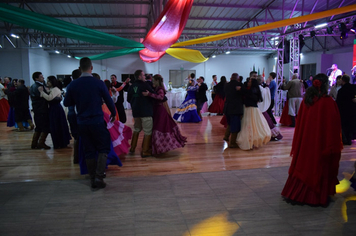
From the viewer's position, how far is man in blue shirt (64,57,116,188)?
2881 millimetres

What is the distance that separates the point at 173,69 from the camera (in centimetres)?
1852

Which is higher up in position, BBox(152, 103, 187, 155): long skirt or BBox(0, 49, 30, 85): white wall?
BBox(0, 49, 30, 85): white wall

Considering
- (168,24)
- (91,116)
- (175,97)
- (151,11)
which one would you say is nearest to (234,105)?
(168,24)

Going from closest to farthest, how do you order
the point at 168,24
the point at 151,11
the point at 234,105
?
the point at 234,105 → the point at 168,24 → the point at 151,11

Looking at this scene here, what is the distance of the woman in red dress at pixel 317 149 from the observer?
2.42 metres

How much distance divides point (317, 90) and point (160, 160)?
2.53 meters

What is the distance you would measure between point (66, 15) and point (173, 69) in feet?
31.1

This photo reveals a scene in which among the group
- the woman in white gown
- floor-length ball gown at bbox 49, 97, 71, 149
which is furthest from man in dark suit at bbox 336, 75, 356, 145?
floor-length ball gown at bbox 49, 97, 71, 149

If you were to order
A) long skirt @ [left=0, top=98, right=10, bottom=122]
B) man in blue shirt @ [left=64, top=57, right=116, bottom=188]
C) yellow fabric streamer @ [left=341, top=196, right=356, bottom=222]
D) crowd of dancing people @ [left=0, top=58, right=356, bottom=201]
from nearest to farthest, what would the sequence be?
yellow fabric streamer @ [left=341, top=196, right=356, bottom=222] < crowd of dancing people @ [left=0, top=58, right=356, bottom=201] < man in blue shirt @ [left=64, top=57, right=116, bottom=188] < long skirt @ [left=0, top=98, right=10, bottom=122]

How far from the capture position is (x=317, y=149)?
245 centimetres

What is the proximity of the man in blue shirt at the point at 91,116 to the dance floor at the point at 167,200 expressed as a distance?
302mm

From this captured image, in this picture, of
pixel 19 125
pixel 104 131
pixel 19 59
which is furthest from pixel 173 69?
pixel 104 131

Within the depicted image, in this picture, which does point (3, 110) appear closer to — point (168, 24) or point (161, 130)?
point (168, 24)

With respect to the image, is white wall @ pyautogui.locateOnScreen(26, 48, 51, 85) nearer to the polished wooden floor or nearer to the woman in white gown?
the polished wooden floor
